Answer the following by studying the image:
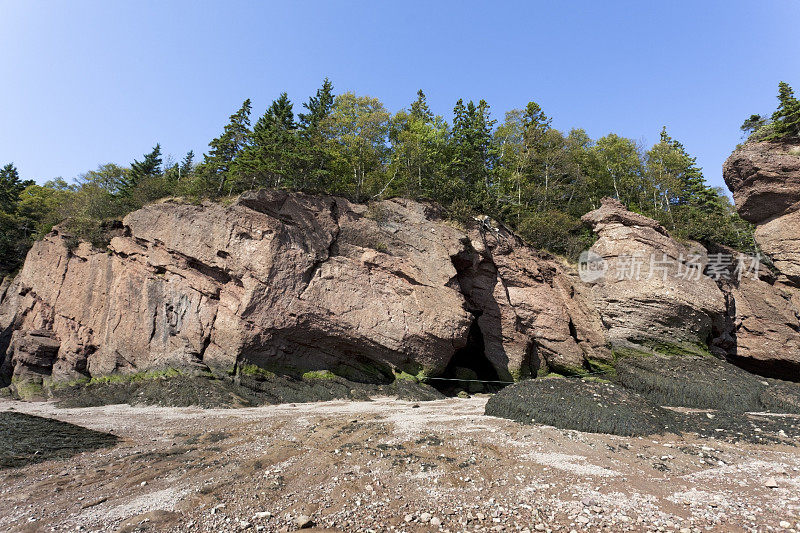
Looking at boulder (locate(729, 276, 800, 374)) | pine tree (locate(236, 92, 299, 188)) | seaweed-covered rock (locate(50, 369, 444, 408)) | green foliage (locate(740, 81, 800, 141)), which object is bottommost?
seaweed-covered rock (locate(50, 369, 444, 408))

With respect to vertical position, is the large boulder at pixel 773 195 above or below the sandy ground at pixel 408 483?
above

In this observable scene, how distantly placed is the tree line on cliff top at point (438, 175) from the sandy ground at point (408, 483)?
53.0 feet

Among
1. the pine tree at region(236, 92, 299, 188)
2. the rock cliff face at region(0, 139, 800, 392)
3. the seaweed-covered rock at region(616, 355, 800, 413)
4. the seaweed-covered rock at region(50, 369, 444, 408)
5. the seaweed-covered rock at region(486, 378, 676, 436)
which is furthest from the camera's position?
the pine tree at region(236, 92, 299, 188)

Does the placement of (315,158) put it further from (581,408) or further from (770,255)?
(770,255)

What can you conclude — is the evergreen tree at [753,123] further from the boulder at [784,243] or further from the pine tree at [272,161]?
the pine tree at [272,161]

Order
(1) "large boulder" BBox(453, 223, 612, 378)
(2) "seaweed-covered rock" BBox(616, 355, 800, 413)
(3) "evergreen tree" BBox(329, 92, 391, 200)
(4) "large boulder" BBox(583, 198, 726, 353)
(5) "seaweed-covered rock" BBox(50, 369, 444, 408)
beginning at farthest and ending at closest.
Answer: (3) "evergreen tree" BBox(329, 92, 391, 200), (1) "large boulder" BBox(453, 223, 612, 378), (4) "large boulder" BBox(583, 198, 726, 353), (5) "seaweed-covered rock" BBox(50, 369, 444, 408), (2) "seaweed-covered rock" BBox(616, 355, 800, 413)

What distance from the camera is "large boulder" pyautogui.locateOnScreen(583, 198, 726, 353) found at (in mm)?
18594

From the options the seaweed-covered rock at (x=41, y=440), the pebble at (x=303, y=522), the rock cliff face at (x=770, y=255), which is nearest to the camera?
the pebble at (x=303, y=522)

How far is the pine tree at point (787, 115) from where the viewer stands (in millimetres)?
23656

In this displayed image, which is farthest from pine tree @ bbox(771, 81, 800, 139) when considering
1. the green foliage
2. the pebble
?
the pebble

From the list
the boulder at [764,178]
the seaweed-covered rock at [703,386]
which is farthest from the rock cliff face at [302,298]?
the boulder at [764,178]

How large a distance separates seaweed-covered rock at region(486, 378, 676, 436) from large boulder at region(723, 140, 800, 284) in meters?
19.7

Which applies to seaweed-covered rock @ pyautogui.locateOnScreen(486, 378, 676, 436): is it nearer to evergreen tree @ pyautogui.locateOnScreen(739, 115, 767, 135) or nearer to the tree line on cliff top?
the tree line on cliff top

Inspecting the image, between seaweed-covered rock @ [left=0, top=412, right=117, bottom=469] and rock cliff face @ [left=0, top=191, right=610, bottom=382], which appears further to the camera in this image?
rock cliff face @ [left=0, top=191, right=610, bottom=382]
